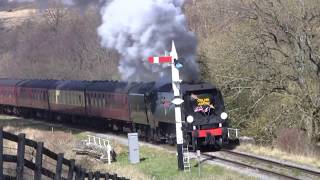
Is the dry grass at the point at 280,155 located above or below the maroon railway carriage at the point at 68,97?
below

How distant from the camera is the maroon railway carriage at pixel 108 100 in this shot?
3216cm

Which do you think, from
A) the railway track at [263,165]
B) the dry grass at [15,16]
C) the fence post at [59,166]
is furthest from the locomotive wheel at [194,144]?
the dry grass at [15,16]

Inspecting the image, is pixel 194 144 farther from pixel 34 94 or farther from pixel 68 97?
pixel 34 94

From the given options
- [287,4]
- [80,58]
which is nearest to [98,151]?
[287,4]

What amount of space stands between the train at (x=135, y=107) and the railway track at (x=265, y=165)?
2.82 feet

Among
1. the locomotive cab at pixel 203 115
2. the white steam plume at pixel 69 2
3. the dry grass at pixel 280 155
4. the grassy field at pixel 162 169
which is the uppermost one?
the white steam plume at pixel 69 2

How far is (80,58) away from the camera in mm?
71188

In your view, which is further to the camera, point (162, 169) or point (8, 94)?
point (8, 94)

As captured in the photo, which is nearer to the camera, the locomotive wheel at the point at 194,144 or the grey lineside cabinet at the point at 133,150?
the grey lineside cabinet at the point at 133,150

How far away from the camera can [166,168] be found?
22.6m

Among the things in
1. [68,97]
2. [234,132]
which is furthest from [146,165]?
[68,97]

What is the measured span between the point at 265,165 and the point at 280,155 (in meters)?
3.14

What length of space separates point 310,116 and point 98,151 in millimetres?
9345

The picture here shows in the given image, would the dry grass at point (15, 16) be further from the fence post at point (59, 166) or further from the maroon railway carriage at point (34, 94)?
the fence post at point (59, 166)
